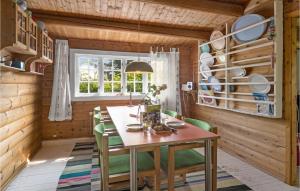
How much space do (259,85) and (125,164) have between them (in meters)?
2.01

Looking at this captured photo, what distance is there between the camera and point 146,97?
272cm

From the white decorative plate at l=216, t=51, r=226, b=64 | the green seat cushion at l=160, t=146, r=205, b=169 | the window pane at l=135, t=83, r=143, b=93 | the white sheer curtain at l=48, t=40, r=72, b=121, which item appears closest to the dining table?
the green seat cushion at l=160, t=146, r=205, b=169

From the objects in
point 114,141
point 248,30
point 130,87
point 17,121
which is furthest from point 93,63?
point 248,30

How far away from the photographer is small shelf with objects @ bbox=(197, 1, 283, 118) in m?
2.32

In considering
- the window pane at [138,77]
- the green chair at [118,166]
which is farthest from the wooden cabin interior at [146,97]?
the window pane at [138,77]

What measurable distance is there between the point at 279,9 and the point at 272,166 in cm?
196

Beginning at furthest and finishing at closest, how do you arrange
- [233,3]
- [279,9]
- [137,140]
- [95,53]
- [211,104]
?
1. [95,53]
2. [211,104]
3. [233,3]
4. [279,9]
5. [137,140]

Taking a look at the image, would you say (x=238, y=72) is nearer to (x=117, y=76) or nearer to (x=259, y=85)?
(x=259, y=85)

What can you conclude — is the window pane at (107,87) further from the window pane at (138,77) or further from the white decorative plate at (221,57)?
the white decorative plate at (221,57)

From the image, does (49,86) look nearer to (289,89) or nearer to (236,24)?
(236,24)

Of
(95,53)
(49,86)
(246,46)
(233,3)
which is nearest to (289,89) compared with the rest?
(246,46)

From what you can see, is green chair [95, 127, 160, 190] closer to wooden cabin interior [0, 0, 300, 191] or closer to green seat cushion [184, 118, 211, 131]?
wooden cabin interior [0, 0, 300, 191]

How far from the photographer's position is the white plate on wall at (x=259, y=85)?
2449mm

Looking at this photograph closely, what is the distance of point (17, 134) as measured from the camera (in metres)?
2.59
